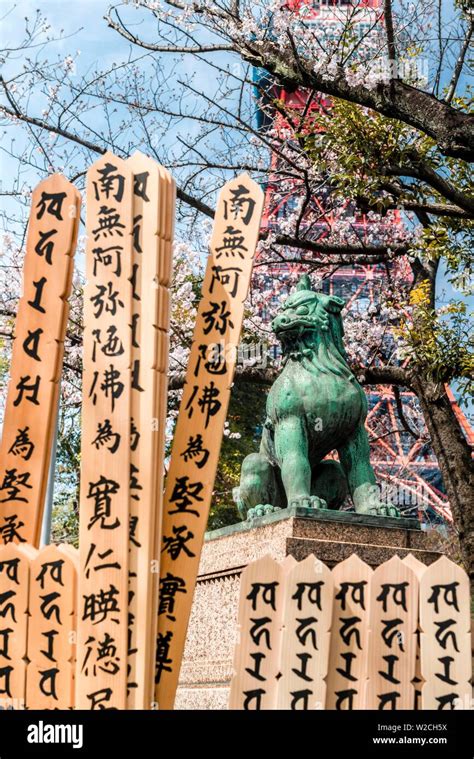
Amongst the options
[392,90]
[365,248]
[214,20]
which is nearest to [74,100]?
[214,20]

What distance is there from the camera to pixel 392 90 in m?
7.93

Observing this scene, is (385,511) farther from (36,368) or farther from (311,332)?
(36,368)

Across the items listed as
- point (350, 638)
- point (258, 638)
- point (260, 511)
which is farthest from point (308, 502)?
point (258, 638)

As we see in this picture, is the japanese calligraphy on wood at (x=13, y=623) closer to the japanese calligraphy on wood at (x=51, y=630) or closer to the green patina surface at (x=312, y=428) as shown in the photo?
the japanese calligraphy on wood at (x=51, y=630)

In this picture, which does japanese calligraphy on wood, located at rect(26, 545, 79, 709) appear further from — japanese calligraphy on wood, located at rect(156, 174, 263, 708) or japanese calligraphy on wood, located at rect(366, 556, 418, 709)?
japanese calligraphy on wood, located at rect(366, 556, 418, 709)

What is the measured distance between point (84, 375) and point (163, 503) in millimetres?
730

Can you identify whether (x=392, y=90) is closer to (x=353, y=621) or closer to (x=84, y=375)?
(x=84, y=375)

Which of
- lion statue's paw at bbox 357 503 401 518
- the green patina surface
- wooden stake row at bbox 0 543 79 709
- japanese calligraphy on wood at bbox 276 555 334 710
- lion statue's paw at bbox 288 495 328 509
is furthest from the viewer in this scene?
the green patina surface

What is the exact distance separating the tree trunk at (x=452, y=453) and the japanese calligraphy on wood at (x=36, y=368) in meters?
7.75

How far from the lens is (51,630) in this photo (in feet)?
13.0

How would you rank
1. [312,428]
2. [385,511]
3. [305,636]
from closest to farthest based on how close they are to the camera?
[305,636] < [385,511] < [312,428]

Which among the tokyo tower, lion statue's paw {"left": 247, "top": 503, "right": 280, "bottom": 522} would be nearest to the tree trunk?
the tokyo tower

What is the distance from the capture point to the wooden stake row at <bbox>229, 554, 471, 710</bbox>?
12.2 feet

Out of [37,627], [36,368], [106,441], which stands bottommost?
[37,627]
